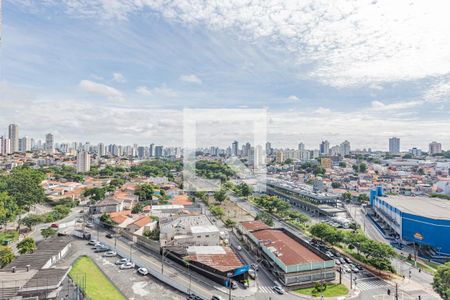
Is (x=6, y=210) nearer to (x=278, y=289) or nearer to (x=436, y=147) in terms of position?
(x=278, y=289)

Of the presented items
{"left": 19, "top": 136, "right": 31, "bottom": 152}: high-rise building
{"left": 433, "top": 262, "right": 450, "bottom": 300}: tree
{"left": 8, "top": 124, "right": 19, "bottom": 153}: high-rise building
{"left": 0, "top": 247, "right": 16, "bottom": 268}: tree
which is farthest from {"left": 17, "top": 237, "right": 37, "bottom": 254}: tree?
{"left": 19, "top": 136, "right": 31, "bottom": 152}: high-rise building

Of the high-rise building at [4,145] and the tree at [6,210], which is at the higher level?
the high-rise building at [4,145]

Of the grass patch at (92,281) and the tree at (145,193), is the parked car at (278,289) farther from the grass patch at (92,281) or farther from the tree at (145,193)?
the tree at (145,193)

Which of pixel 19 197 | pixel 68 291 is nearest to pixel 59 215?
pixel 19 197

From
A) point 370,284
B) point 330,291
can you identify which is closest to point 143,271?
point 330,291

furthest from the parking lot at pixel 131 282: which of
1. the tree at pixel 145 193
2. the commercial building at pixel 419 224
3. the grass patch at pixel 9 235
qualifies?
the commercial building at pixel 419 224

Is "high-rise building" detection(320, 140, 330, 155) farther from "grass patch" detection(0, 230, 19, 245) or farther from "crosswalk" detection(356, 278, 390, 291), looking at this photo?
"grass patch" detection(0, 230, 19, 245)

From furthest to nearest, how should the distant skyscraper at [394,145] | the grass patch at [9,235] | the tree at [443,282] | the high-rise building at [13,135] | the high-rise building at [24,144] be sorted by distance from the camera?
the distant skyscraper at [394,145], the high-rise building at [24,144], the high-rise building at [13,135], the grass patch at [9,235], the tree at [443,282]
